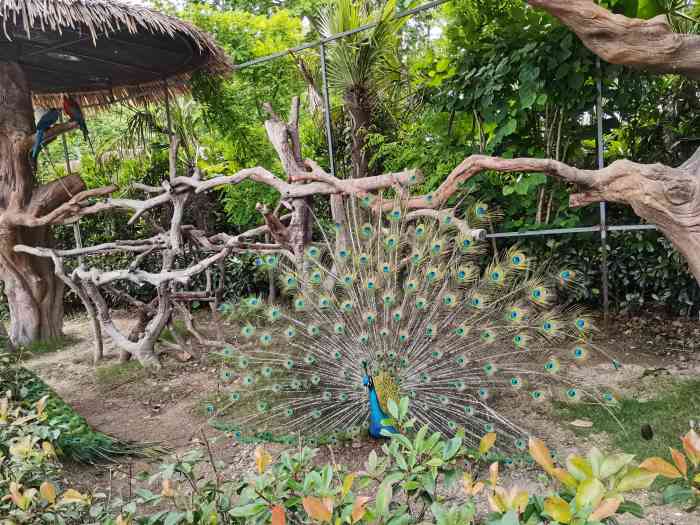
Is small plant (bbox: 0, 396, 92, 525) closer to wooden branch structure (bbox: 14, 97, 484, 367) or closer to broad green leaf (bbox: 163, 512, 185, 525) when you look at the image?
broad green leaf (bbox: 163, 512, 185, 525)

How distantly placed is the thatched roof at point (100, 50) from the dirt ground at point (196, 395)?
3.25 m

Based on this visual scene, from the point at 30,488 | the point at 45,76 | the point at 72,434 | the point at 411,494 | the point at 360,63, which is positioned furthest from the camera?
the point at 45,76

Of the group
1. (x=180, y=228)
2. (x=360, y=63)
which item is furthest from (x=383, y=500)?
(x=360, y=63)

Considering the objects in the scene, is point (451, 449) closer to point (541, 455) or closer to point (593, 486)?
point (541, 455)

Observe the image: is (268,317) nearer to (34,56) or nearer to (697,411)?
(697,411)

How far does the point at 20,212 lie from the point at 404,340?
5.34m

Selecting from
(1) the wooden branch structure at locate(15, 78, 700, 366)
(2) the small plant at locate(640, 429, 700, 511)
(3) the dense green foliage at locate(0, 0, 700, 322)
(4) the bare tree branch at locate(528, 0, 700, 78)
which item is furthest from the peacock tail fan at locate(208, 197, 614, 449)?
(2) the small plant at locate(640, 429, 700, 511)

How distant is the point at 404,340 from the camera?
3592mm

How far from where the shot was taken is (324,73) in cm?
592

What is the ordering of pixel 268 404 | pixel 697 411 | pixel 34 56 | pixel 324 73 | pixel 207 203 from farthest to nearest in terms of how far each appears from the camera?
pixel 207 203 < pixel 34 56 < pixel 324 73 < pixel 268 404 < pixel 697 411

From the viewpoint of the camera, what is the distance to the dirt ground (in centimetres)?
320

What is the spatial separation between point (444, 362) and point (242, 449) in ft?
4.94

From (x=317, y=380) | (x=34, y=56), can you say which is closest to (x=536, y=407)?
(x=317, y=380)

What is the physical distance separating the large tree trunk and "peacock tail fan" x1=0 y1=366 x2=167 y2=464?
A: 3.39m
